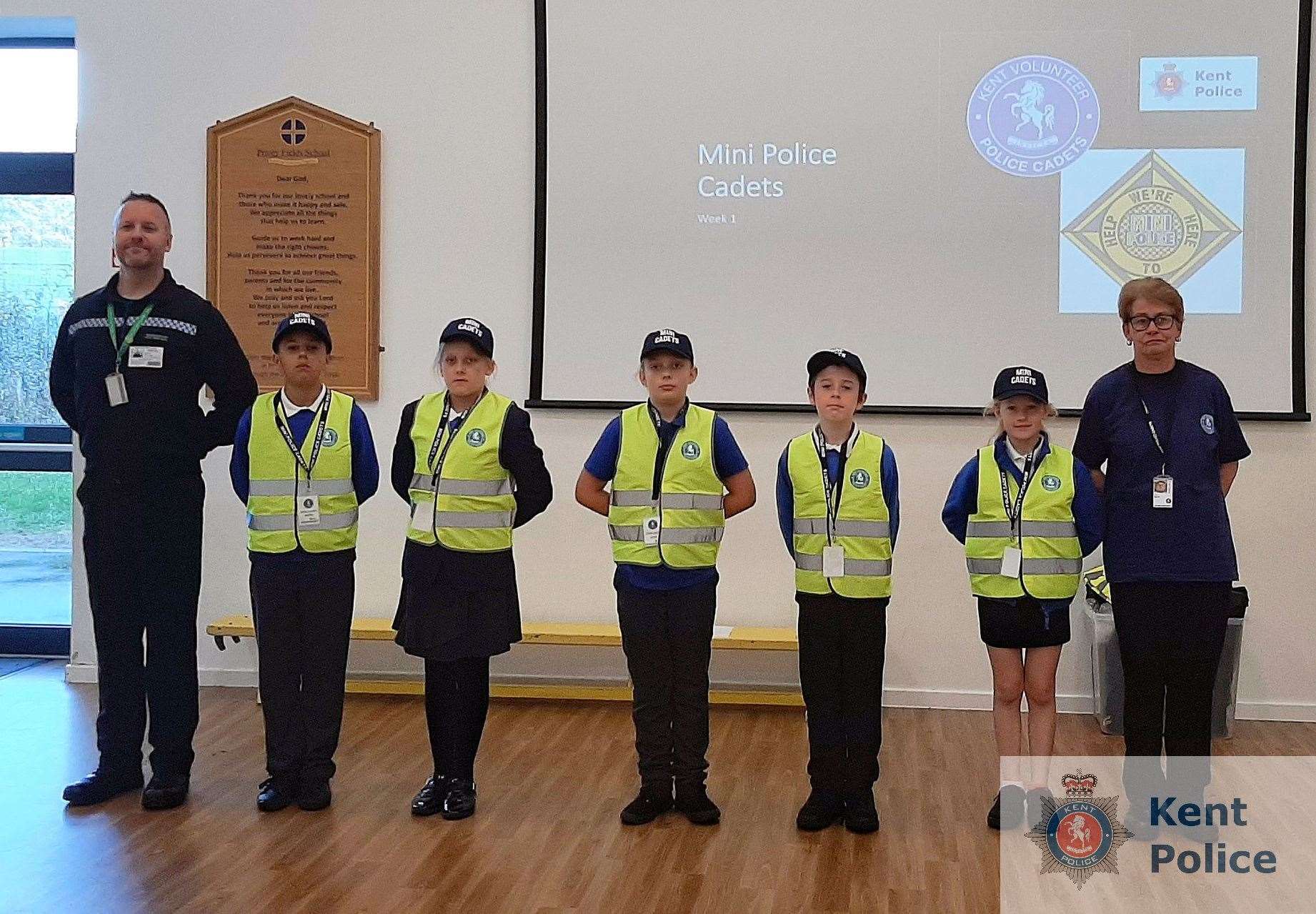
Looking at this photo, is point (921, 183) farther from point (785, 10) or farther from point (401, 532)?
point (401, 532)

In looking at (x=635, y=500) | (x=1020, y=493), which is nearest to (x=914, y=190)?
(x=1020, y=493)

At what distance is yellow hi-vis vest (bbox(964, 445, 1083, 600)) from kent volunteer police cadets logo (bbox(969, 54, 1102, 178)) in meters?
1.94

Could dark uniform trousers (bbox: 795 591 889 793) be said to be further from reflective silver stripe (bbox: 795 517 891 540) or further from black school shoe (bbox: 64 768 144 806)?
black school shoe (bbox: 64 768 144 806)

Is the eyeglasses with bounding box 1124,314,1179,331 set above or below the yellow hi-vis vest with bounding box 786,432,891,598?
above

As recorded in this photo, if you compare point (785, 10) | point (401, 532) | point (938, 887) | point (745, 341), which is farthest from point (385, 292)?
point (938, 887)

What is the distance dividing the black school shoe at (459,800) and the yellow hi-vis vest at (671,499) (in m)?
0.79

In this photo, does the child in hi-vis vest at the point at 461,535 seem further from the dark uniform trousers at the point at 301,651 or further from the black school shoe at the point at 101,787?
the black school shoe at the point at 101,787

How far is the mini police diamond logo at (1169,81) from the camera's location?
5000 millimetres

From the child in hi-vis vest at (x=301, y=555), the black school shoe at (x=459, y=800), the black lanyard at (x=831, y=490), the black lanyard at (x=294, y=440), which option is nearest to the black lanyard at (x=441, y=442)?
the child in hi-vis vest at (x=301, y=555)

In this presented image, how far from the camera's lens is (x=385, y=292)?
5.43 metres

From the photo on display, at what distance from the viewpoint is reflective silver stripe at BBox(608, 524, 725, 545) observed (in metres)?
3.58

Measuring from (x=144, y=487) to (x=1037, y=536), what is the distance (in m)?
2.54

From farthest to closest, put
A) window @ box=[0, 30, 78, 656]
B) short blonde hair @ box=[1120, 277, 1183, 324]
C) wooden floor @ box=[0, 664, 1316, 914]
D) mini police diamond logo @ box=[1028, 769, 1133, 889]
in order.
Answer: window @ box=[0, 30, 78, 656] → short blonde hair @ box=[1120, 277, 1183, 324] → mini police diamond logo @ box=[1028, 769, 1133, 889] → wooden floor @ box=[0, 664, 1316, 914]

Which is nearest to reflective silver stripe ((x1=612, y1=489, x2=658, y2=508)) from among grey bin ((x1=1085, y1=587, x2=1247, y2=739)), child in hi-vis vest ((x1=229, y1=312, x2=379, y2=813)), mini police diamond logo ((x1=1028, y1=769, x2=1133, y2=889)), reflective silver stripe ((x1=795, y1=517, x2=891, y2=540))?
reflective silver stripe ((x1=795, y1=517, x2=891, y2=540))
